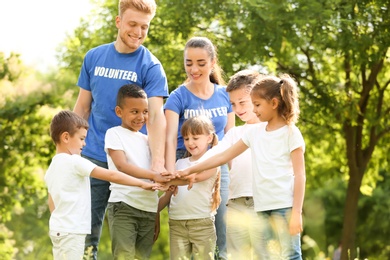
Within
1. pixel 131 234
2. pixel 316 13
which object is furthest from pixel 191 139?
pixel 316 13

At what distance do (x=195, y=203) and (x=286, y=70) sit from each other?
33.4 feet

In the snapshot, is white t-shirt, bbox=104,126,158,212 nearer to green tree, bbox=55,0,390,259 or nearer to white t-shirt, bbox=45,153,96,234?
white t-shirt, bbox=45,153,96,234

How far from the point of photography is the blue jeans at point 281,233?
567cm

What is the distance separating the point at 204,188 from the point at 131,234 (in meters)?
0.69

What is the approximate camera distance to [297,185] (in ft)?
18.9

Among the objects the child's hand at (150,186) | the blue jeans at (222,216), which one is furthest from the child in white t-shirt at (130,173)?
the blue jeans at (222,216)

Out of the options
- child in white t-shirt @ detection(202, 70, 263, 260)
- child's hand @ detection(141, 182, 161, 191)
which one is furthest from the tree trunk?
child's hand @ detection(141, 182, 161, 191)

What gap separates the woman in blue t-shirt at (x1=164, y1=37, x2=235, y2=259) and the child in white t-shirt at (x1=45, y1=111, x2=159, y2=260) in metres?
0.89

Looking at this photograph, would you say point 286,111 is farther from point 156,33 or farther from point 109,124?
point 156,33

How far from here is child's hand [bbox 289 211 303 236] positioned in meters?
5.67

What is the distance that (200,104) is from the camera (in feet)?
22.7

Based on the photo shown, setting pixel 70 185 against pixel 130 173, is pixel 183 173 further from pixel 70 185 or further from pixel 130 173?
pixel 70 185

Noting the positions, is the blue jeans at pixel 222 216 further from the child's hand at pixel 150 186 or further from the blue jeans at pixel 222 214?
the child's hand at pixel 150 186

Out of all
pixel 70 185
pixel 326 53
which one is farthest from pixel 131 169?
pixel 326 53
